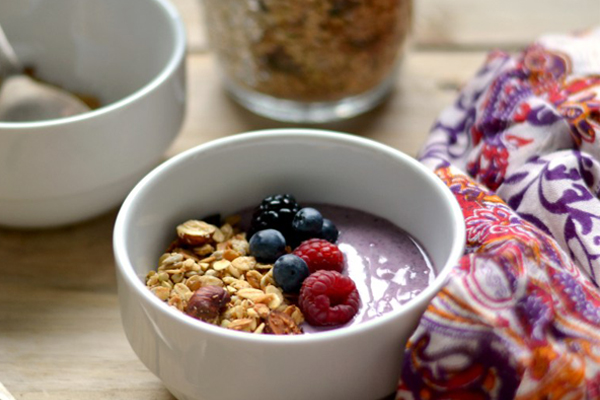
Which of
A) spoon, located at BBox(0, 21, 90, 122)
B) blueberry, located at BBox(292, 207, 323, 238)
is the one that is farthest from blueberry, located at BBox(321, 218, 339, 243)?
spoon, located at BBox(0, 21, 90, 122)

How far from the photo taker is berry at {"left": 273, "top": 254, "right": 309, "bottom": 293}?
861mm

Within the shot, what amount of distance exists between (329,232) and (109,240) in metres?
0.29

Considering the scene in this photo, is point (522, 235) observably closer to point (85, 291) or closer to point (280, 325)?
point (280, 325)

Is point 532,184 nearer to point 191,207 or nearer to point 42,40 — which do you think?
point 191,207

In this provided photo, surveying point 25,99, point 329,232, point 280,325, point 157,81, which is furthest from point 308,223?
point 25,99

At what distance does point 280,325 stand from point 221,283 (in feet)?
0.30

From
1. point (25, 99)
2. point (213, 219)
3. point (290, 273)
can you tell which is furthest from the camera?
point (25, 99)

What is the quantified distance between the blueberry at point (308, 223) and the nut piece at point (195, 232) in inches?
3.5

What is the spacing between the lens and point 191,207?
977mm

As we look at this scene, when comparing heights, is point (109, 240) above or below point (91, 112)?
below

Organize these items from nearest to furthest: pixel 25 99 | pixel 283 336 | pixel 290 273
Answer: pixel 283 336, pixel 290 273, pixel 25 99

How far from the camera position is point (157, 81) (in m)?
1.03

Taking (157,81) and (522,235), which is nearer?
(522,235)

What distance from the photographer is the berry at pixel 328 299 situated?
32.3 inches
